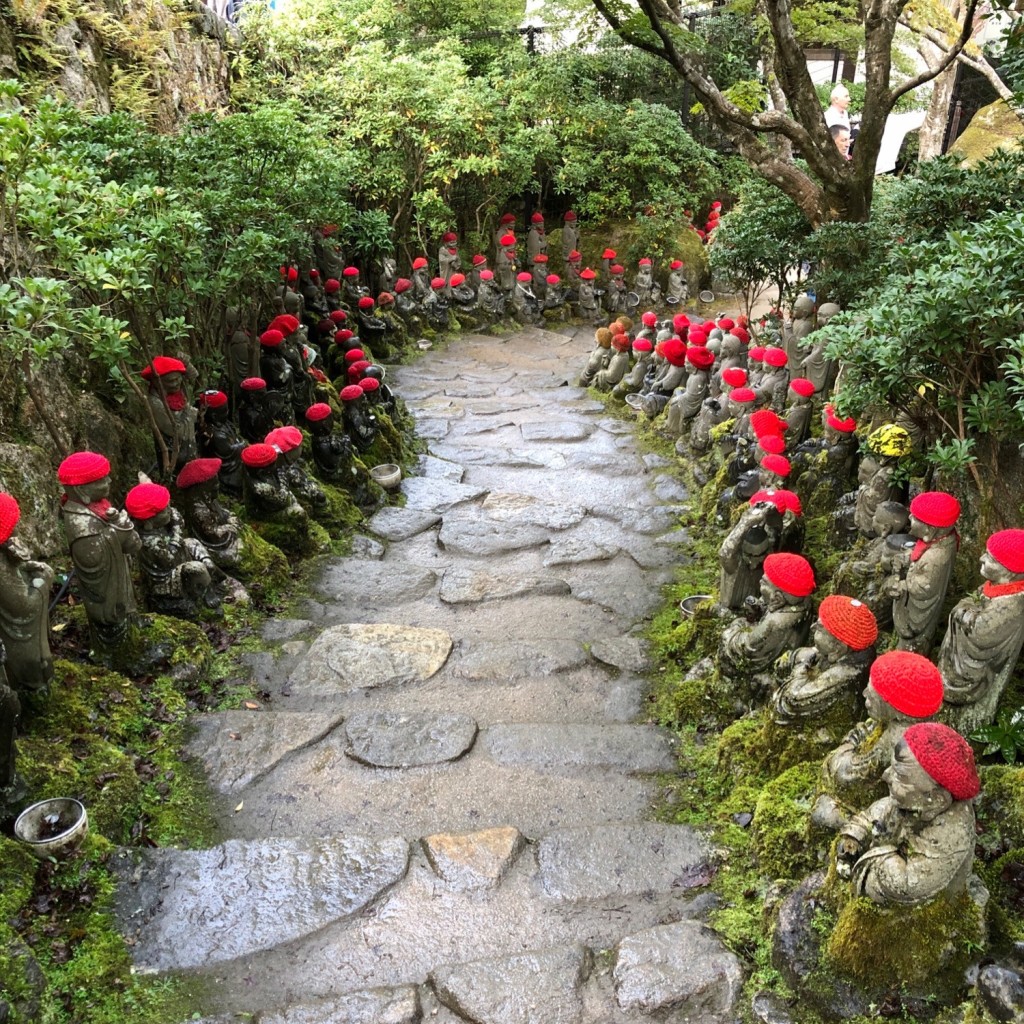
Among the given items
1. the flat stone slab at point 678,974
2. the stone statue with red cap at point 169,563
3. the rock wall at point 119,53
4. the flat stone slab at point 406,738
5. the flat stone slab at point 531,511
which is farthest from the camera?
the flat stone slab at point 531,511

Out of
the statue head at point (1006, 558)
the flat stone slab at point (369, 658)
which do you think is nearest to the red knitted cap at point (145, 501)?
the flat stone slab at point (369, 658)

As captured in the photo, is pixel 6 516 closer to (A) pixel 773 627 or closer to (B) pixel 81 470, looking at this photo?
(B) pixel 81 470

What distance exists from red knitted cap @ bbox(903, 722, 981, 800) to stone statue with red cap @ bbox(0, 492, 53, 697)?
15.5 ft

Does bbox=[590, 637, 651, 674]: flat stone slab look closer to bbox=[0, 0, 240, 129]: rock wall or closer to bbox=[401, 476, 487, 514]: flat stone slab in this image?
bbox=[401, 476, 487, 514]: flat stone slab

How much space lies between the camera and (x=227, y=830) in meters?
5.16

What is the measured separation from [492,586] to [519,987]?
4.80 meters

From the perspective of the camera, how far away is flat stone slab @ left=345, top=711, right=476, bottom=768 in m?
5.75

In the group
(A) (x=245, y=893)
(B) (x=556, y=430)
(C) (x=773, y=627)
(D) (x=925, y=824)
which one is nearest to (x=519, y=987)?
(A) (x=245, y=893)

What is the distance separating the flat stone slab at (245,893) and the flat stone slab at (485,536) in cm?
477

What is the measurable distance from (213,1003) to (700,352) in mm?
9656

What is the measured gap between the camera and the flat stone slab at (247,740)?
557 cm

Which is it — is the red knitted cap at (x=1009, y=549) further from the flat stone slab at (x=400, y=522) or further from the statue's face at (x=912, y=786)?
the flat stone slab at (x=400, y=522)

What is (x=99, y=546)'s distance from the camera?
5730 millimetres

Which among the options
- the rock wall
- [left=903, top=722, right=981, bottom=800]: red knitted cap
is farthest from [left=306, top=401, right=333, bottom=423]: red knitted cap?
[left=903, top=722, right=981, bottom=800]: red knitted cap
